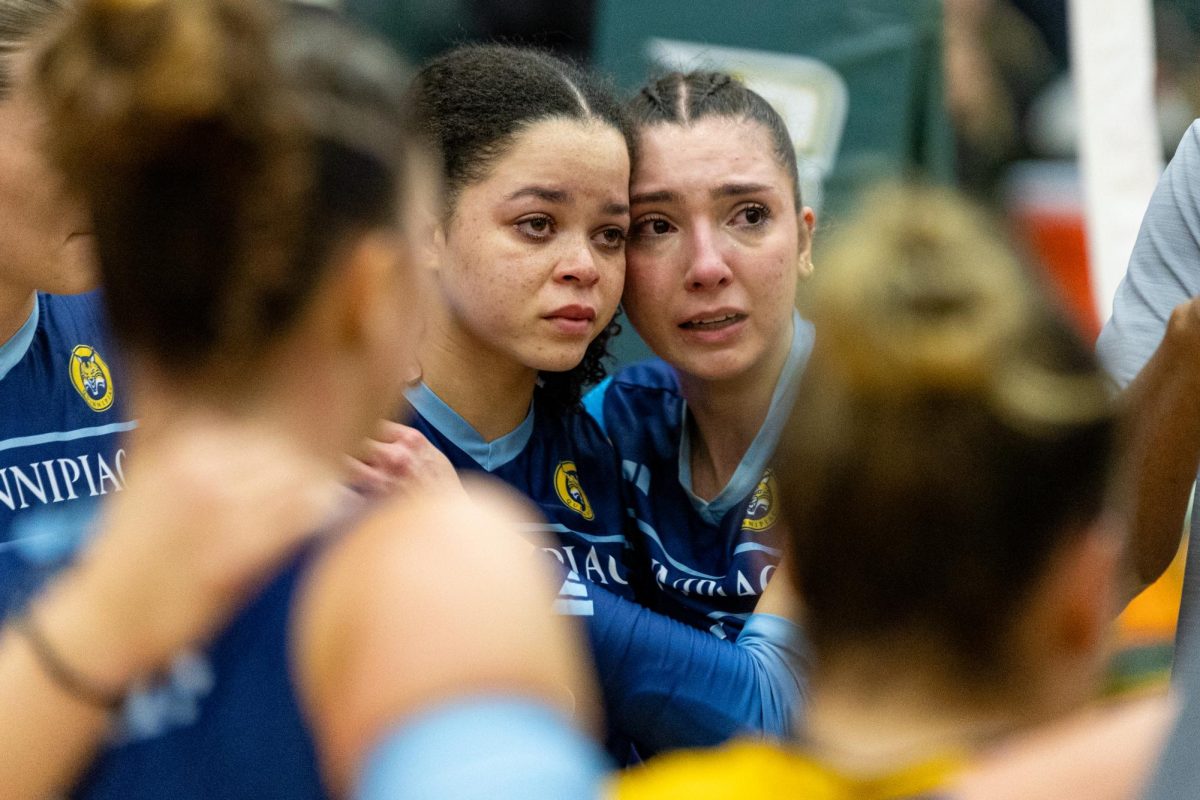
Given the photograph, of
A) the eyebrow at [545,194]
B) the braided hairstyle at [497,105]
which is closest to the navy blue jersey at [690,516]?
the braided hairstyle at [497,105]

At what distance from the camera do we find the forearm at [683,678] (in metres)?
1.58

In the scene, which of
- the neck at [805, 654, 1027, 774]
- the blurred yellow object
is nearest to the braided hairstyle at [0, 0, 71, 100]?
the neck at [805, 654, 1027, 774]

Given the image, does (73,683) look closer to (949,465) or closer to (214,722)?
(214,722)

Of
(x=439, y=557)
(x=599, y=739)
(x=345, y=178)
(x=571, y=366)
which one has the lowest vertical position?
(x=599, y=739)

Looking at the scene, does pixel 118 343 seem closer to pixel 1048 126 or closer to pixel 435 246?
pixel 435 246

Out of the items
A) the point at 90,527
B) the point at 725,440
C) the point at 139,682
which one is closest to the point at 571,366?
the point at 725,440

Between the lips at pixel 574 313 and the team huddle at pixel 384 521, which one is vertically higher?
the team huddle at pixel 384 521

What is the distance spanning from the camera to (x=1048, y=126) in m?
3.46

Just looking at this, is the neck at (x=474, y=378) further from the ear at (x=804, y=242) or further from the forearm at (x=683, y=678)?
the ear at (x=804, y=242)

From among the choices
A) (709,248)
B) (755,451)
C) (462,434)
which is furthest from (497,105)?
(755,451)

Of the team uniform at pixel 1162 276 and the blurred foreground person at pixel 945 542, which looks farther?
the team uniform at pixel 1162 276

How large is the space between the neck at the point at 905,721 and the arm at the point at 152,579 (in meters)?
0.33

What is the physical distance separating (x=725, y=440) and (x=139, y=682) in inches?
49.0

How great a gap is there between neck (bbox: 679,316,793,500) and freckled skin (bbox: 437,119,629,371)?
0.73 feet
